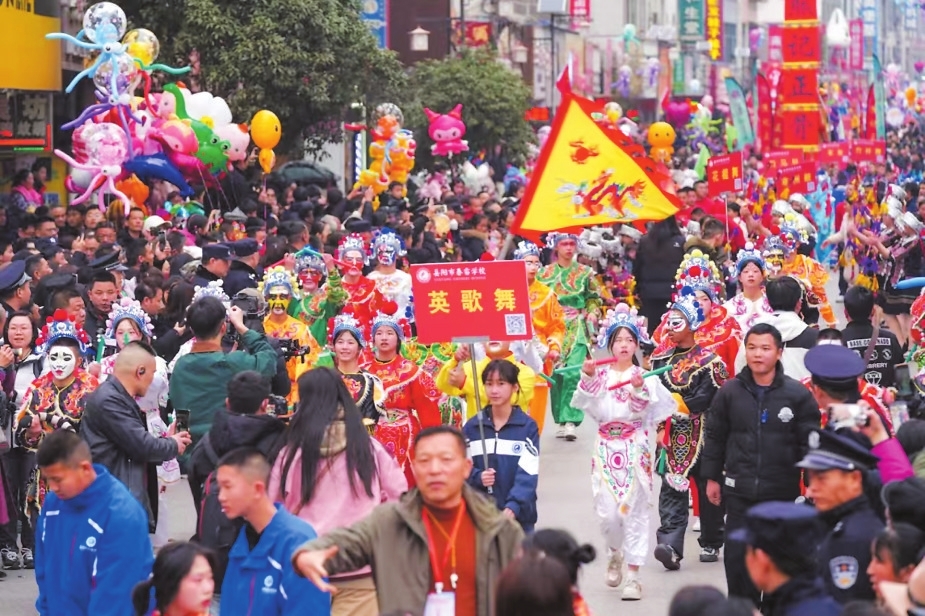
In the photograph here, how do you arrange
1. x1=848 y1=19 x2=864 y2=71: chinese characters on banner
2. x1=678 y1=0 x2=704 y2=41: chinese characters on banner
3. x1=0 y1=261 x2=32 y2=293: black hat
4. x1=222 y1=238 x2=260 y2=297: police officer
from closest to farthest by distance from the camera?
x1=0 y1=261 x2=32 y2=293: black hat → x1=222 y1=238 x2=260 y2=297: police officer → x1=678 y1=0 x2=704 y2=41: chinese characters on banner → x1=848 y1=19 x2=864 y2=71: chinese characters on banner

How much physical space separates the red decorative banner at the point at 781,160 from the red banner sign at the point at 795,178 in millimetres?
248

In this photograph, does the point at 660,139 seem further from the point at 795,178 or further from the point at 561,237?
the point at 561,237

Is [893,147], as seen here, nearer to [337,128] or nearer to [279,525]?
[337,128]

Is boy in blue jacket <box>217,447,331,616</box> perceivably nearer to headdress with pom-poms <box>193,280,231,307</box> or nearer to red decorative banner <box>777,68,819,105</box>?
headdress with pom-poms <box>193,280,231,307</box>

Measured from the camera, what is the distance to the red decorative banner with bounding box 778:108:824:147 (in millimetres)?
36562

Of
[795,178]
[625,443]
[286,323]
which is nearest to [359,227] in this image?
[286,323]

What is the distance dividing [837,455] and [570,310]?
9.47 m

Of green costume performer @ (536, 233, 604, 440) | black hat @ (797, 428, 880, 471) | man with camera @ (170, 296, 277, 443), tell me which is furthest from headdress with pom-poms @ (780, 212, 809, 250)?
black hat @ (797, 428, 880, 471)

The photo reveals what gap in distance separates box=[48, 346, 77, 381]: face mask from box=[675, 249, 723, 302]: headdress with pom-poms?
13.4 feet

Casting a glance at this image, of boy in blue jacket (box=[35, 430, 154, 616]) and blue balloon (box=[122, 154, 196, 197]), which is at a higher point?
blue balloon (box=[122, 154, 196, 197])

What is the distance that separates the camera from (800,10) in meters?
37.2

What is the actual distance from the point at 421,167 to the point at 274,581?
1050 inches

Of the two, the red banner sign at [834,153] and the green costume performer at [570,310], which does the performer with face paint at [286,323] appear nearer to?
the green costume performer at [570,310]

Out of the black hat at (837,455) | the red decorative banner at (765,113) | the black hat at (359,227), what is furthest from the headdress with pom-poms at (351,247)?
the red decorative banner at (765,113)
